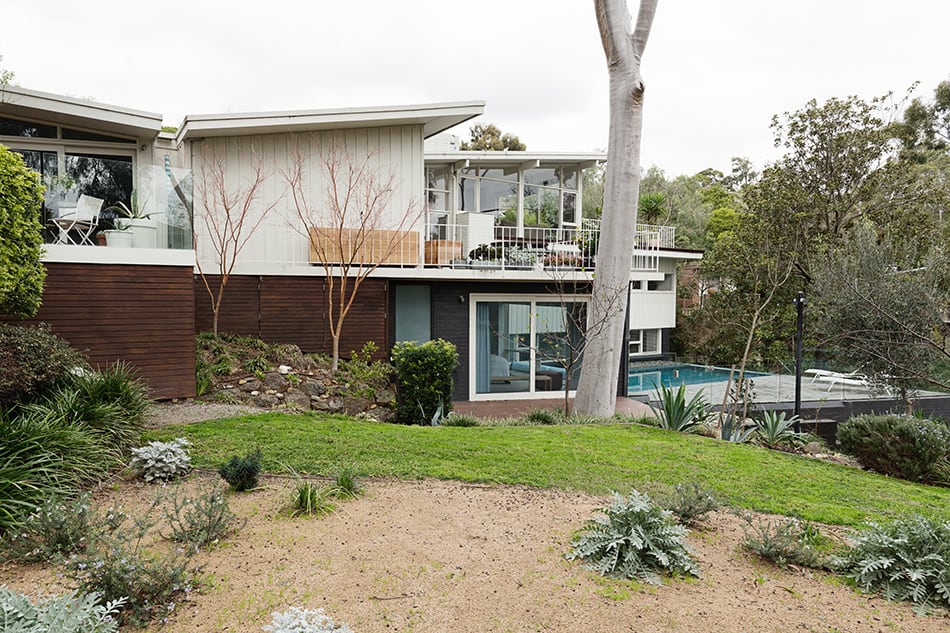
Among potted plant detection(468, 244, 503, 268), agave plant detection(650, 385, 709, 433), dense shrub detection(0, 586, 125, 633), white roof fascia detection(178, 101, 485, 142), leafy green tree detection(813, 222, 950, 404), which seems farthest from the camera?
potted plant detection(468, 244, 503, 268)

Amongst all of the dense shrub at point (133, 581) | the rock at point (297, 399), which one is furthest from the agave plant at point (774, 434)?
the dense shrub at point (133, 581)

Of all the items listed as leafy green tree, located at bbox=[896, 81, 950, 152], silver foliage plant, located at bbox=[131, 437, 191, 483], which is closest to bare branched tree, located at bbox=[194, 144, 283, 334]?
silver foliage plant, located at bbox=[131, 437, 191, 483]

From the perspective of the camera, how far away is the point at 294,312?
12070mm

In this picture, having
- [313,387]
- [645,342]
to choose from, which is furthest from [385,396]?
[645,342]

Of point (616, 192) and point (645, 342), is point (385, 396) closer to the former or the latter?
point (616, 192)

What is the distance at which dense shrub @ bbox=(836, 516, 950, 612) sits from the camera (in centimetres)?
342

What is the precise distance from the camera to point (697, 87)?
25.6m

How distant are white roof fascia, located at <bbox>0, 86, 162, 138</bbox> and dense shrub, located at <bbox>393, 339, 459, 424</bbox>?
5.69 metres

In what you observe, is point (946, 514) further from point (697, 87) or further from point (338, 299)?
point (697, 87)

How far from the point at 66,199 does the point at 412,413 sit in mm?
5869

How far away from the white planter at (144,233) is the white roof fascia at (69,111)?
239 cm

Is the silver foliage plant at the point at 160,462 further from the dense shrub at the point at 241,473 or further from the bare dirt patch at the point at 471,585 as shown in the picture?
the bare dirt patch at the point at 471,585

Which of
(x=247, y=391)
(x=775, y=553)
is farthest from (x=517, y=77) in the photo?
(x=775, y=553)

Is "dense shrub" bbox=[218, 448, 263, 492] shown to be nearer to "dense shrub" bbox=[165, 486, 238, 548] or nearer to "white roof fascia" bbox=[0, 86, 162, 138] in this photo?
"dense shrub" bbox=[165, 486, 238, 548]
